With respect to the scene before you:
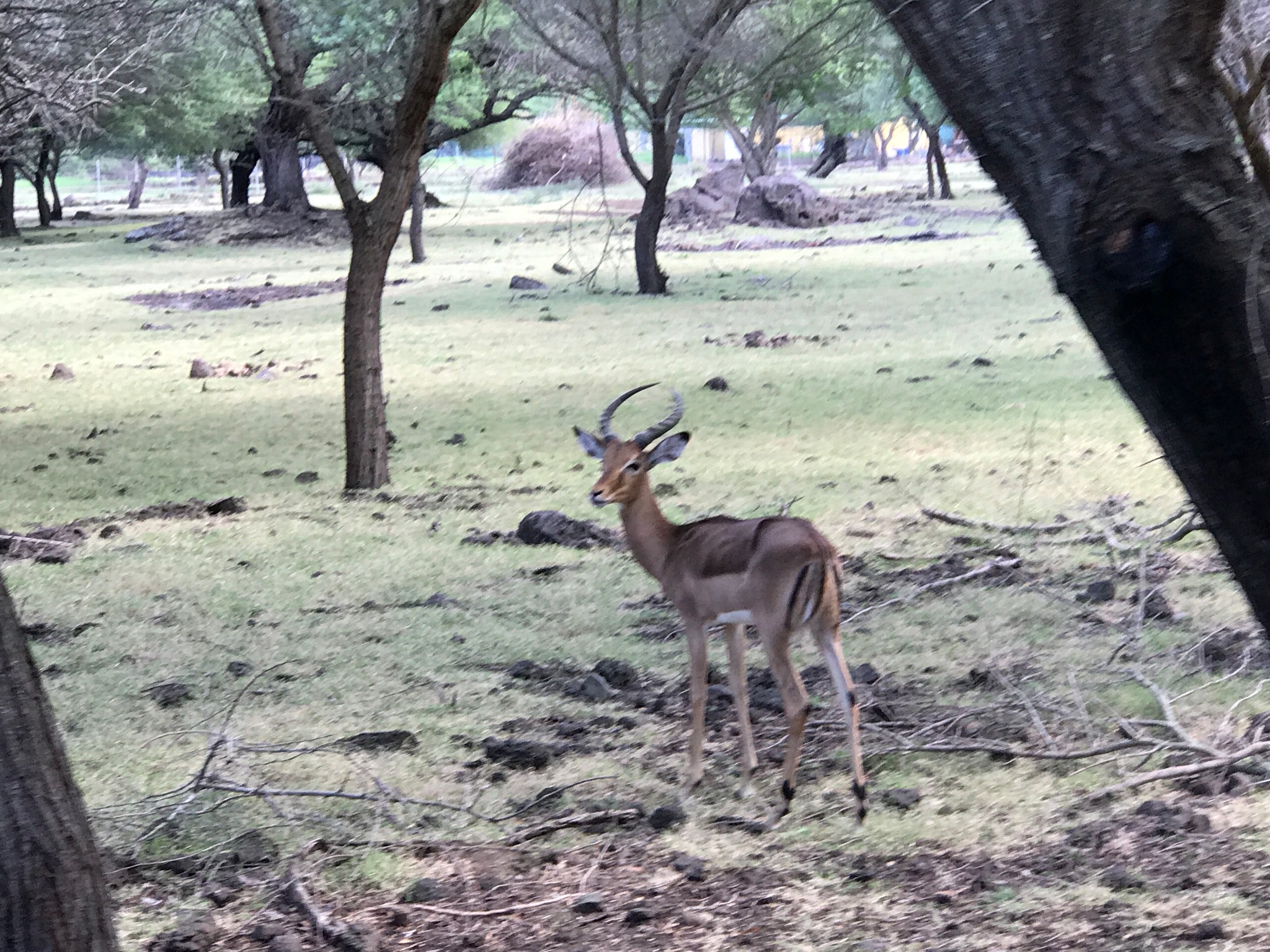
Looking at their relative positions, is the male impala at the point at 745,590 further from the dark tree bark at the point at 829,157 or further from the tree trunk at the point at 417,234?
the dark tree bark at the point at 829,157

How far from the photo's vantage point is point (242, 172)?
136 ft

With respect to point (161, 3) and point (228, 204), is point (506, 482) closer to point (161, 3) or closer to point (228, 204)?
point (161, 3)

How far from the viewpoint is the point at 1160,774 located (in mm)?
3750

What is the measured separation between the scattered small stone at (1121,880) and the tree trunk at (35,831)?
6.95 ft

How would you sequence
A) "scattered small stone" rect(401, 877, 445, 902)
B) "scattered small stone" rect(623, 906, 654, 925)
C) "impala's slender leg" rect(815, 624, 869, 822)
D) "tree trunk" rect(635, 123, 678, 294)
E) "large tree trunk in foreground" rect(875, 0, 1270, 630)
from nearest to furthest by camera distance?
"large tree trunk in foreground" rect(875, 0, 1270, 630)
"scattered small stone" rect(623, 906, 654, 925)
"scattered small stone" rect(401, 877, 445, 902)
"impala's slender leg" rect(815, 624, 869, 822)
"tree trunk" rect(635, 123, 678, 294)

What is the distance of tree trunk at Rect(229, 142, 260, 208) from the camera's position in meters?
40.1

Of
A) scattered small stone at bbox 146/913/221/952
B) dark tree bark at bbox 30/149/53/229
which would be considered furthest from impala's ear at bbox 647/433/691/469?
dark tree bark at bbox 30/149/53/229

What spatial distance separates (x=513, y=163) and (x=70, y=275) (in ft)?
81.1

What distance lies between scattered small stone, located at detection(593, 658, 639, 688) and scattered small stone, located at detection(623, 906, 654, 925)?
5.45ft

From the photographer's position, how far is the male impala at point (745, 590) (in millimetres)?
3873

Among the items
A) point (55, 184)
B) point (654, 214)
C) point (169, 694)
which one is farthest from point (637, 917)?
point (55, 184)

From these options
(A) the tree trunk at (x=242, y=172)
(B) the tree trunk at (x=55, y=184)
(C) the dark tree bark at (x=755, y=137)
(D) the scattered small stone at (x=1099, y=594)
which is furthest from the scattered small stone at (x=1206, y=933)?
(B) the tree trunk at (x=55, y=184)

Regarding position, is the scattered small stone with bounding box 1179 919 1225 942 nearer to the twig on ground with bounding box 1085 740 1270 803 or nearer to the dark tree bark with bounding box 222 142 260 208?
the twig on ground with bounding box 1085 740 1270 803

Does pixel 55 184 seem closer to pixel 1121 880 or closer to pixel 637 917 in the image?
pixel 637 917
